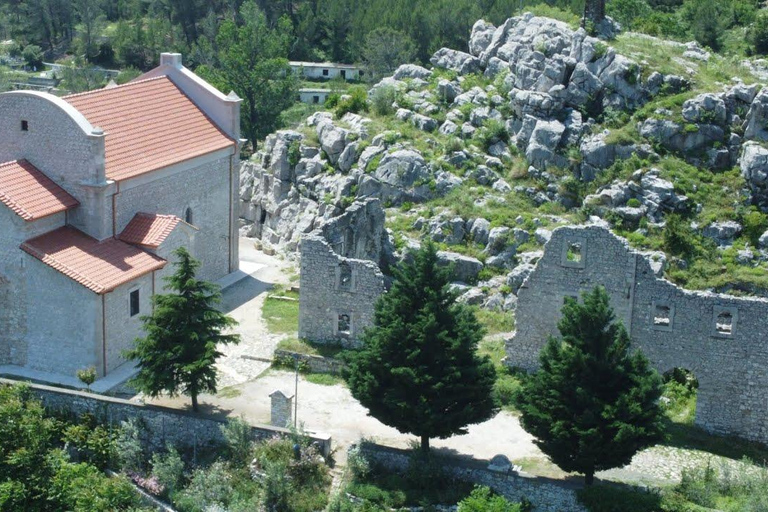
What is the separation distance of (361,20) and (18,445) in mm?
66244

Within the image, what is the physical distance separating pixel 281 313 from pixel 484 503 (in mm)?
16467

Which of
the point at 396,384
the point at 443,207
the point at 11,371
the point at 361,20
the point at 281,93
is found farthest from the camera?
the point at 361,20

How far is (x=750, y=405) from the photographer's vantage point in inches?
1421

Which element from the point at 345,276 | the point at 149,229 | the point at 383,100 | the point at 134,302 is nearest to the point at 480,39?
the point at 383,100

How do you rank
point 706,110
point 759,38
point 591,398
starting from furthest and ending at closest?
point 759,38, point 706,110, point 591,398

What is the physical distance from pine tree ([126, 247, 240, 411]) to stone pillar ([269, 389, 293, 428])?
2.03m

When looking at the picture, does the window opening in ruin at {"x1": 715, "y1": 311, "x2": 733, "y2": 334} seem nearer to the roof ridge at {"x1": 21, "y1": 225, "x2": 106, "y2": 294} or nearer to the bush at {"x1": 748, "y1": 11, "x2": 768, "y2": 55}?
the roof ridge at {"x1": 21, "y1": 225, "x2": 106, "y2": 294}

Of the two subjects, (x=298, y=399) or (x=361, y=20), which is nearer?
(x=298, y=399)

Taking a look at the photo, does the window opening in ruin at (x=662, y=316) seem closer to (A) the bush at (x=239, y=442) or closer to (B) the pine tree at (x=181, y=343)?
(A) the bush at (x=239, y=442)

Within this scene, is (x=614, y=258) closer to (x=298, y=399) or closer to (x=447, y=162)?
(x=298, y=399)

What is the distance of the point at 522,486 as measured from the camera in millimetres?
32719

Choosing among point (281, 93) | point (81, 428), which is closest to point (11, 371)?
point (81, 428)

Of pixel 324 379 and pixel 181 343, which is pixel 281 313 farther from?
pixel 181 343

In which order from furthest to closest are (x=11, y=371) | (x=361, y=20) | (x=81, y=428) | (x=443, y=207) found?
(x=361, y=20) < (x=443, y=207) < (x=11, y=371) < (x=81, y=428)
